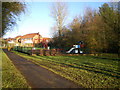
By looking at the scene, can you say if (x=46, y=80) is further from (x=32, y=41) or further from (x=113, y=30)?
(x=32, y=41)

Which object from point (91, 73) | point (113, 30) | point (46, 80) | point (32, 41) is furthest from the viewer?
point (32, 41)

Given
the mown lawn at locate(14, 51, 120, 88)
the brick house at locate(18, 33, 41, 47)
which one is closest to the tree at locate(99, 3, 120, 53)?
the mown lawn at locate(14, 51, 120, 88)

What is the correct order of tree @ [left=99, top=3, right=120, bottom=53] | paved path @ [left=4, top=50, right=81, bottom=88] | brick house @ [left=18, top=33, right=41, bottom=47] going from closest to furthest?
paved path @ [left=4, top=50, right=81, bottom=88], tree @ [left=99, top=3, right=120, bottom=53], brick house @ [left=18, top=33, right=41, bottom=47]

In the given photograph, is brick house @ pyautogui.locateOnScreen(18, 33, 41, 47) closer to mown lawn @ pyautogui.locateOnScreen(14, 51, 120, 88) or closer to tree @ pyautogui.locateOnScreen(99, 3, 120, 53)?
tree @ pyautogui.locateOnScreen(99, 3, 120, 53)

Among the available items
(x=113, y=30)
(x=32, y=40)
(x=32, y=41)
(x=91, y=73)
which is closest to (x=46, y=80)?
(x=91, y=73)

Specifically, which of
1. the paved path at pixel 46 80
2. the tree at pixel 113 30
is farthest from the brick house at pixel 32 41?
the paved path at pixel 46 80

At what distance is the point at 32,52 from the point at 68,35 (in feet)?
37.9

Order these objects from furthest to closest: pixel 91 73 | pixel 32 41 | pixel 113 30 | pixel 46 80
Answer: pixel 32 41, pixel 113 30, pixel 91 73, pixel 46 80

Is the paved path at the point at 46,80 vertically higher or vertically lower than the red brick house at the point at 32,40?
lower

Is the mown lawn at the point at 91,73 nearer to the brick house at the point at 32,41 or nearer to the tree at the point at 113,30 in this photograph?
the tree at the point at 113,30

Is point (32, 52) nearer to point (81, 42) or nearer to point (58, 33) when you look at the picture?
point (81, 42)

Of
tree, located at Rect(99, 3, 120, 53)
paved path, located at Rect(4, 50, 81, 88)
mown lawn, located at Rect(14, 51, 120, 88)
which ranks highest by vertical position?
tree, located at Rect(99, 3, 120, 53)

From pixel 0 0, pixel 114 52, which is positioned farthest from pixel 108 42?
pixel 0 0

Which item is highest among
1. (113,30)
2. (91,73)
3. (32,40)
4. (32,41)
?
(32,40)
